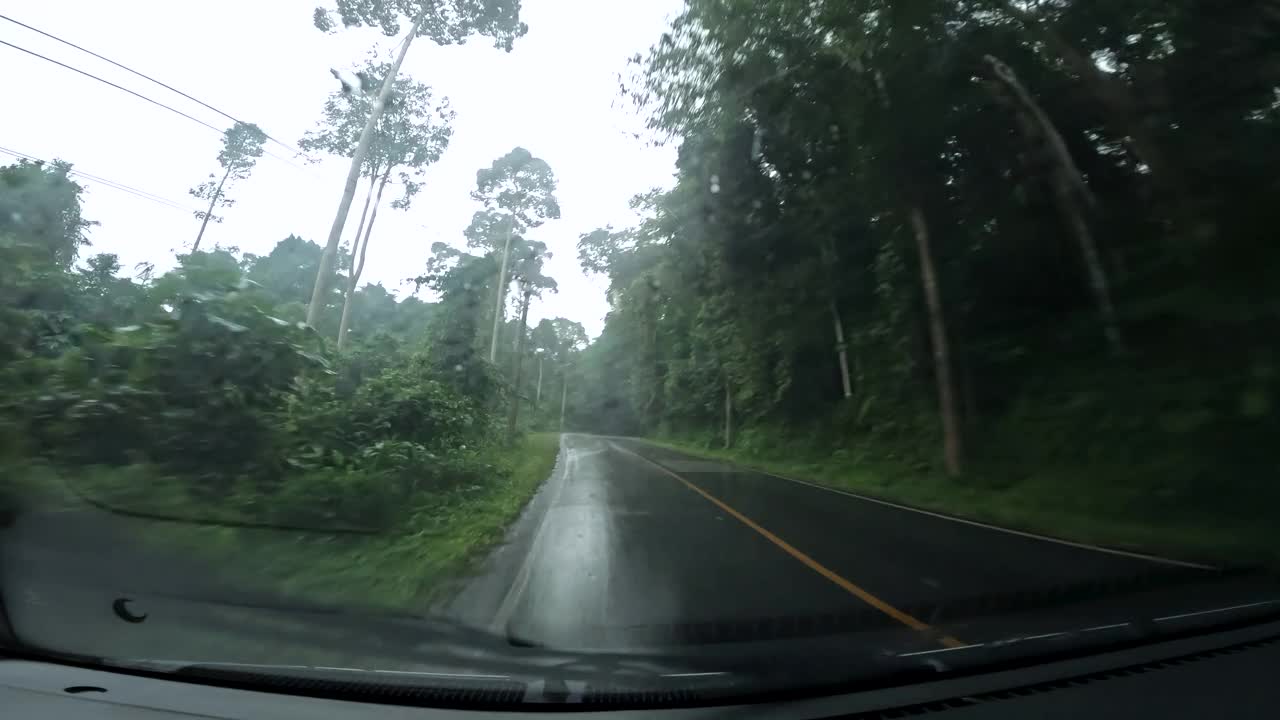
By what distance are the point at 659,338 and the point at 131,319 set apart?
3921 centimetres

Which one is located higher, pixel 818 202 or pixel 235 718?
pixel 818 202

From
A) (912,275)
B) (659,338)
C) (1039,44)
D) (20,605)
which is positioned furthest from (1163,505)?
(659,338)

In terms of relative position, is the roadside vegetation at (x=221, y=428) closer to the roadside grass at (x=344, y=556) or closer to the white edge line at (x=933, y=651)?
the roadside grass at (x=344, y=556)

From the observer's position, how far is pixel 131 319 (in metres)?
8.70

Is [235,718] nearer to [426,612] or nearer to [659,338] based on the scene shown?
[426,612]

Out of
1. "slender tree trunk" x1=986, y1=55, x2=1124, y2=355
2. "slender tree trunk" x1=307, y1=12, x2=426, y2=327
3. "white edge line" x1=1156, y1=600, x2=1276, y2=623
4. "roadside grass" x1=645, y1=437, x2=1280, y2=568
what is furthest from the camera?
"slender tree trunk" x1=307, y1=12, x2=426, y2=327

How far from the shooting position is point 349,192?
15438 millimetres

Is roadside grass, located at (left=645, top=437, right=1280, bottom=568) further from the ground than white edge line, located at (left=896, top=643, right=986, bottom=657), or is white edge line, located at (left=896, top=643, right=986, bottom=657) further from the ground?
roadside grass, located at (left=645, top=437, right=1280, bottom=568)

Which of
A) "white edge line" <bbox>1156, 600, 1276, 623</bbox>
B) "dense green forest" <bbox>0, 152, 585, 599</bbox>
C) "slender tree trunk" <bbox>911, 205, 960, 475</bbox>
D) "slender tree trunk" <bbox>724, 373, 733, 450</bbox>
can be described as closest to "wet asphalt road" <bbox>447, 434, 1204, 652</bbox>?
"white edge line" <bbox>1156, 600, 1276, 623</bbox>

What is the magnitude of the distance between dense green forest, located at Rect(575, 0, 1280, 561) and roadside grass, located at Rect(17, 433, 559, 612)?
27.7 feet

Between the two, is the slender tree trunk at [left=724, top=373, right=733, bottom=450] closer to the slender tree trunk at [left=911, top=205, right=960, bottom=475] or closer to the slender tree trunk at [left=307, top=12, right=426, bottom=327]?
the slender tree trunk at [left=911, top=205, right=960, bottom=475]

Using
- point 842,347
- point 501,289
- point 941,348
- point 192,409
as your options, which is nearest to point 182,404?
point 192,409

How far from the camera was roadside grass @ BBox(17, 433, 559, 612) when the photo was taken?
5777 mm

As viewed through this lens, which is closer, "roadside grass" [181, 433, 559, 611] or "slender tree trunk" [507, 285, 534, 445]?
"roadside grass" [181, 433, 559, 611]
